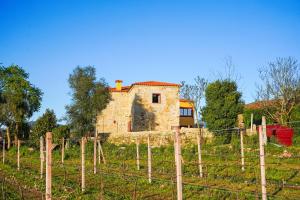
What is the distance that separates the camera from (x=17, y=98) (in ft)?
129

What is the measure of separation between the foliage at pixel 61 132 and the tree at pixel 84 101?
1.17m

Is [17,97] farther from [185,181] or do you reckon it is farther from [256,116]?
[185,181]

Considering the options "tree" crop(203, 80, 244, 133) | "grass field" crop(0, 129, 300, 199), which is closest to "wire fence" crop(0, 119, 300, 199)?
"grass field" crop(0, 129, 300, 199)

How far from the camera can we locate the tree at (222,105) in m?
28.7

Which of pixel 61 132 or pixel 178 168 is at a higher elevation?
pixel 61 132

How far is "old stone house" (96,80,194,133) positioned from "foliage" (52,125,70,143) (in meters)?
8.43

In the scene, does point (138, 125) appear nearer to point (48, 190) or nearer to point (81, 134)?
point (81, 134)

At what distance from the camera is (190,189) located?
12180 millimetres

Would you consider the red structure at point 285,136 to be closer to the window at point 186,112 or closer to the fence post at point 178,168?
the fence post at point 178,168

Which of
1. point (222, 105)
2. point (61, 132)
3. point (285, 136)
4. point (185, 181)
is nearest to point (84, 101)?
point (61, 132)

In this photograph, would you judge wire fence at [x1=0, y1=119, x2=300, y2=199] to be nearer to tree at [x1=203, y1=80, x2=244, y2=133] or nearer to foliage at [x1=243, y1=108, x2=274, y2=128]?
tree at [x1=203, y1=80, x2=244, y2=133]

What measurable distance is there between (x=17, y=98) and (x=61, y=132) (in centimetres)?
894

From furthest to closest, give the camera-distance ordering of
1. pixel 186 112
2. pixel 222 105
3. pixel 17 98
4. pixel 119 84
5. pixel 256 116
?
pixel 186 112, pixel 119 84, pixel 17 98, pixel 256 116, pixel 222 105

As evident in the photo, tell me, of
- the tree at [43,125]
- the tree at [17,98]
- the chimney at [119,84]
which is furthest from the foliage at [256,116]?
the tree at [17,98]
